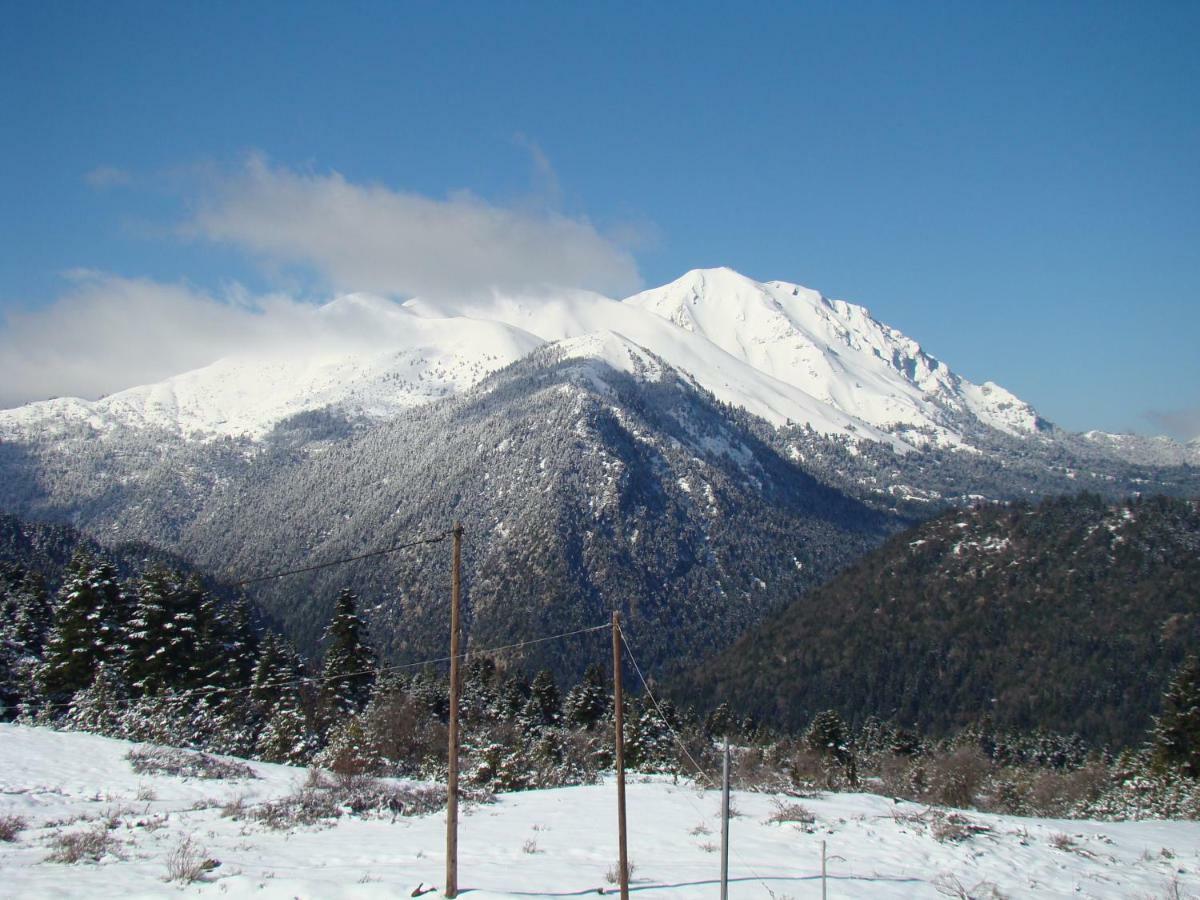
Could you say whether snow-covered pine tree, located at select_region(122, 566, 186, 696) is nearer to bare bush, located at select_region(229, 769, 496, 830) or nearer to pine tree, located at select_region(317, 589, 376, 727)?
pine tree, located at select_region(317, 589, 376, 727)

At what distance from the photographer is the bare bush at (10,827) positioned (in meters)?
19.3

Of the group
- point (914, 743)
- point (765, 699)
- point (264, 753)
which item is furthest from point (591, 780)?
point (765, 699)

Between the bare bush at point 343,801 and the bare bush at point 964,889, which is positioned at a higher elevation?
the bare bush at point 343,801

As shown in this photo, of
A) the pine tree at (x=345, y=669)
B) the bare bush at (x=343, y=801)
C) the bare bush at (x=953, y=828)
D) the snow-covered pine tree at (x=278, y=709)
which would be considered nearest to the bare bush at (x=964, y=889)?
the bare bush at (x=953, y=828)

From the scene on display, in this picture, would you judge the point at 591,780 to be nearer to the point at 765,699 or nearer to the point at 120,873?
the point at 120,873

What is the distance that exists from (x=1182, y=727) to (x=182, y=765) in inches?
1917

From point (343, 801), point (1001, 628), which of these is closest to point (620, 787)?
point (343, 801)

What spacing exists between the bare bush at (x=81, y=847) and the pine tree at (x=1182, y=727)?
47.2m

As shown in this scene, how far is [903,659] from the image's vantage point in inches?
5453

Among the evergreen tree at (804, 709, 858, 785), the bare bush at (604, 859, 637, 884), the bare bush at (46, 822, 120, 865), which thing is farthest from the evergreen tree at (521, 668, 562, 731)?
the bare bush at (46, 822, 120, 865)

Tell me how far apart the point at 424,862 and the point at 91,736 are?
1985 centimetres

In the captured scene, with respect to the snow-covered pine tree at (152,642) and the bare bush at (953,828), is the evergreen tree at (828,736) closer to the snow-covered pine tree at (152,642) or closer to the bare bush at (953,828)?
the bare bush at (953,828)

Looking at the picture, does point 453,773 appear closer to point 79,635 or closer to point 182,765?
point 182,765

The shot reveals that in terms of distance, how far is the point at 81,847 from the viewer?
59.2 ft
